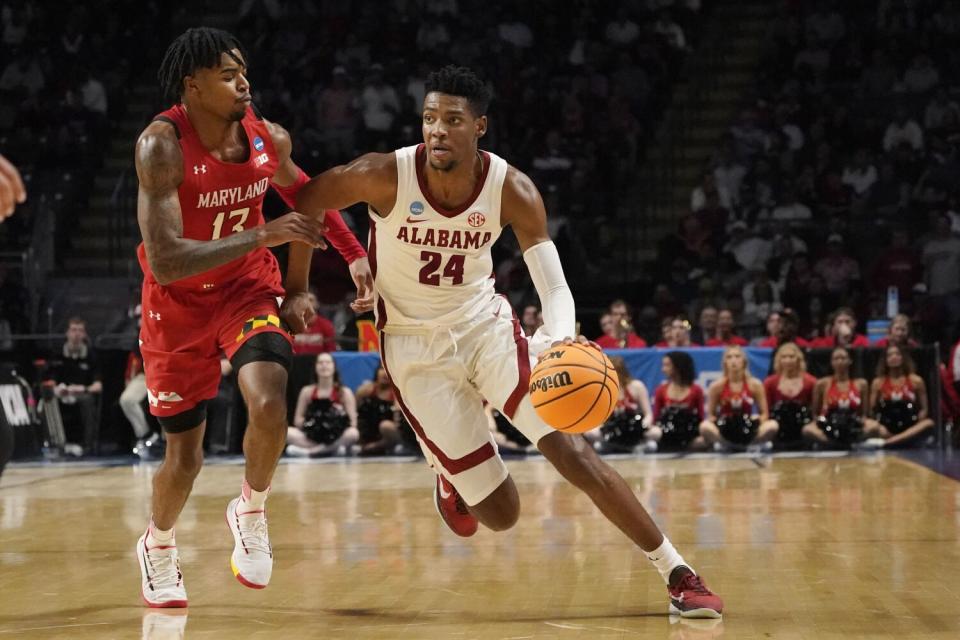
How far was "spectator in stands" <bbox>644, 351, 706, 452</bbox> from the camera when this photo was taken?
40.3 feet

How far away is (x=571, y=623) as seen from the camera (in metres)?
4.73

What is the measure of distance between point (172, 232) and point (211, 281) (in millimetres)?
420

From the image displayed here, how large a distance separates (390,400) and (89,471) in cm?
288

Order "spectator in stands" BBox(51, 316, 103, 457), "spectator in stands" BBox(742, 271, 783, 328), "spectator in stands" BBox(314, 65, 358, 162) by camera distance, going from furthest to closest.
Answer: "spectator in stands" BBox(314, 65, 358, 162)
"spectator in stands" BBox(742, 271, 783, 328)
"spectator in stands" BBox(51, 316, 103, 457)

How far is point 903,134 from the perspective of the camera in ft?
53.5

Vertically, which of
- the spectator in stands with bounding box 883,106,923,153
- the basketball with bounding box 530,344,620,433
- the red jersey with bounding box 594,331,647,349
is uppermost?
the spectator in stands with bounding box 883,106,923,153

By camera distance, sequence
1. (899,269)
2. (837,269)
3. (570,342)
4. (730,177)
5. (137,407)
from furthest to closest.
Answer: (730,177) < (837,269) < (899,269) < (137,407) < (570,342)

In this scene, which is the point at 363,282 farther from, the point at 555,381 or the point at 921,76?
the point at 921,76

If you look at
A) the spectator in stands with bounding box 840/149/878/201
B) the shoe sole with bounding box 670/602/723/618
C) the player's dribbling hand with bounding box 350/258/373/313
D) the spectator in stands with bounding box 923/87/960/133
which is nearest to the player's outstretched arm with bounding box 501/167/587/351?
the player's dribbling hand with bounding box 350/258/373/313

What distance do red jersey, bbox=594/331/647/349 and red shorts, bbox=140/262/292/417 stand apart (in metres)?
8.33

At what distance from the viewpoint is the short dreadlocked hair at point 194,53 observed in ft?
16.2

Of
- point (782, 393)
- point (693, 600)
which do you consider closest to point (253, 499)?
point (693, 600)

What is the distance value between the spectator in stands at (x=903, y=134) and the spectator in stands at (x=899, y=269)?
2.05 meters

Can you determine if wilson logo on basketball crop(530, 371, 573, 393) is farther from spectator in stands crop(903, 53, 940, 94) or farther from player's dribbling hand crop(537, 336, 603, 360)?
spectator in stands crop(903, 53, 940, 94)
